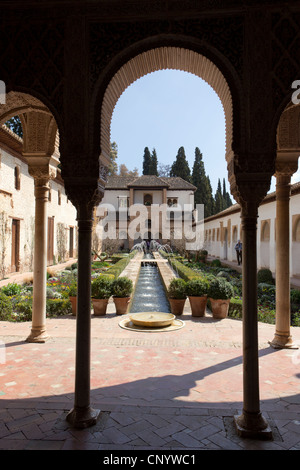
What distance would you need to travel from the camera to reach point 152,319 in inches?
280

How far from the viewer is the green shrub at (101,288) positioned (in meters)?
A: 8.14

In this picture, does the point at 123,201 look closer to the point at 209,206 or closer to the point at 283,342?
the point at 209,206

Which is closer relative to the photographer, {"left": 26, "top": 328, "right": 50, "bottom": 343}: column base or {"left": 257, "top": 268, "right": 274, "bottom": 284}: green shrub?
{"left": 26, "top": 328, "right": 50, "bottom": 343}: column base

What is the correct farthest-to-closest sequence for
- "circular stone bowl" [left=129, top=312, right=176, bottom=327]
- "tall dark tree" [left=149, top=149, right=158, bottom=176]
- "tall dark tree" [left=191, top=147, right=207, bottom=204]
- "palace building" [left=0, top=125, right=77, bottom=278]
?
"tall dark tree" [left=149, top=149, right=158, bottom=176] < "tall dark tree" [left=191, top=147, right=207, bottom=204] < "palace building" [left=0, top=125, right=77, bottom=278] < "circular stone bowl" [left=129, top=312, right=176, bottom=327]

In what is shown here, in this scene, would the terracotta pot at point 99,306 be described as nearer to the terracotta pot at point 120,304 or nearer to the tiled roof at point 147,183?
the terracotta pot at point 120,304

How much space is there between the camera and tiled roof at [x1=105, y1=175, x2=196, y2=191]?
4213 cm

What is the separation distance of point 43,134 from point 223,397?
16.9 ft

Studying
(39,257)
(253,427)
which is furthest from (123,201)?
(253,427)

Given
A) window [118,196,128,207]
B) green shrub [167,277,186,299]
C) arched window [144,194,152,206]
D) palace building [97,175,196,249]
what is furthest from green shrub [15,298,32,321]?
arched window [144,194,152,206]

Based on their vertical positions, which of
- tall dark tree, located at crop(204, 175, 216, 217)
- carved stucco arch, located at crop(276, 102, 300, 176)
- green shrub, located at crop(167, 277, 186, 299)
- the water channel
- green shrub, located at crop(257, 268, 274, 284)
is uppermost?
tall dark tree, located at crop(204, 175, 216, 217)

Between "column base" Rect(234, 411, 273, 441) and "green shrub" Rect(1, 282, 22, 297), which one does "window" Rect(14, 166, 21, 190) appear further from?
"column base" Rect(234, 411, 273, 441)

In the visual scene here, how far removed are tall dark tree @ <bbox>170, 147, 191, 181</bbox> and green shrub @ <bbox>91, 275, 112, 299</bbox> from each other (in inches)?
1642

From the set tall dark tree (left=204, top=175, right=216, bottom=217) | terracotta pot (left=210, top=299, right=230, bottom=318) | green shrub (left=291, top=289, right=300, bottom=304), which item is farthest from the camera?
tall dark tree (left=204, top=175, right=216, bottom=217)

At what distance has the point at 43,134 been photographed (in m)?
5.95
